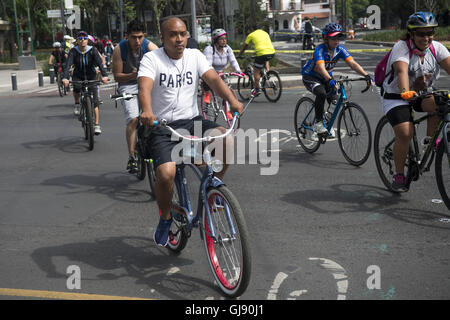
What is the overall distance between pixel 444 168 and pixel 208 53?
26.7ft

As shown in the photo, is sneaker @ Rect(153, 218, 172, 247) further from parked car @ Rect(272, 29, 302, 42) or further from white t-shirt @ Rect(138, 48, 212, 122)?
parked car @ Rect(272, 29, 302, 42)

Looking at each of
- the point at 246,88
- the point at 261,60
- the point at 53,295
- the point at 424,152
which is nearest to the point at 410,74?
the point at 424,152

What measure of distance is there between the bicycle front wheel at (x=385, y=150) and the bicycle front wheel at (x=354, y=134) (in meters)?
0.76

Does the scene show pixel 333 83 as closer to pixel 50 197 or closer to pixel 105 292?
pixel 50 197

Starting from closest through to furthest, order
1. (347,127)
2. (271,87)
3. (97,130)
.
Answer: (347,127) → (97,130) → (271,87)

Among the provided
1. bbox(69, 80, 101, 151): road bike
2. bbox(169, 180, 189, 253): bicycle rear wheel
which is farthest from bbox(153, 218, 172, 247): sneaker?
bbox(69, 80, 101, 151): road bike

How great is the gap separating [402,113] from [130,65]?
3528mm

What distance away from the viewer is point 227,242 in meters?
4.26

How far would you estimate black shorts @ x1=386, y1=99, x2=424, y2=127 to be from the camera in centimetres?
611

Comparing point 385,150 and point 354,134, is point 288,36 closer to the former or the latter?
point 354,134

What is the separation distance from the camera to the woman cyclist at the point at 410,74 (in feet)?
19.6

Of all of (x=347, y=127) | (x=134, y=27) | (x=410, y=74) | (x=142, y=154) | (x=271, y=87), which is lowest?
(x=347, y=127)

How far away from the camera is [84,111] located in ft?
34.2

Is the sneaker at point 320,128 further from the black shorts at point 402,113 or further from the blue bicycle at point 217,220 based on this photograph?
the blue bicycle at point 217,220
